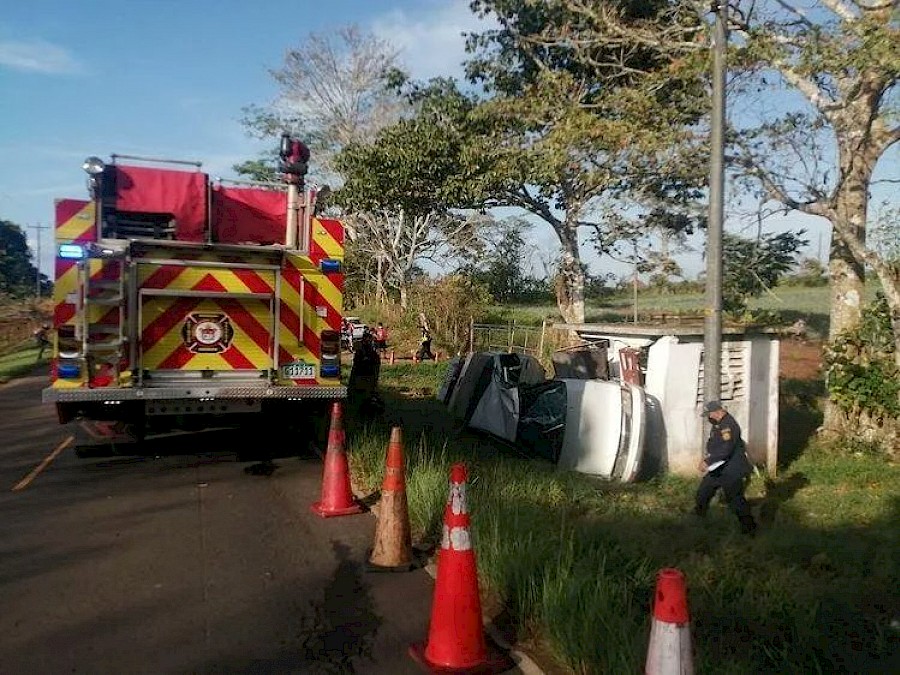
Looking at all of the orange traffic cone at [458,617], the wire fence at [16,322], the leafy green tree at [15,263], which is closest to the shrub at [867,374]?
the orange traffic cone at [458,617]

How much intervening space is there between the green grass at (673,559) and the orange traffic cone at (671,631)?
806 mm

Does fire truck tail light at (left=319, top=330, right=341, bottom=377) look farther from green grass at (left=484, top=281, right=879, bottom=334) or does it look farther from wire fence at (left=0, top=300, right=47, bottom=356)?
wire fence at (left=0, top=300, right=47, bottom=356)

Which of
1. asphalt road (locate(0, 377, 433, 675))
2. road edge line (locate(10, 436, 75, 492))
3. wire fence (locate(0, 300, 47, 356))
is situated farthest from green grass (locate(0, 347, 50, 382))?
asphalt road (locate(0, 377, 433, 675))

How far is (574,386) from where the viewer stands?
1058 cm

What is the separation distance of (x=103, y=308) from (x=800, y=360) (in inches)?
900

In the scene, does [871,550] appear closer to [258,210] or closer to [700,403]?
[700,403]

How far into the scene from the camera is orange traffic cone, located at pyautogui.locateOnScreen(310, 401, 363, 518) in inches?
283

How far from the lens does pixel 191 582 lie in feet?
17.9

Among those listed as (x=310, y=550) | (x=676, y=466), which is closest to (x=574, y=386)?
(x=676, y=466)

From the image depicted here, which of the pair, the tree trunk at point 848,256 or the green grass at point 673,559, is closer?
the green grass at point 673,559

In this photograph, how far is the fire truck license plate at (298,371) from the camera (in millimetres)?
9141

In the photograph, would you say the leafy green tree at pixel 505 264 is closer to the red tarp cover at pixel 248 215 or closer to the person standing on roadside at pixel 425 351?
the person standing on roadside at pixel 425 351

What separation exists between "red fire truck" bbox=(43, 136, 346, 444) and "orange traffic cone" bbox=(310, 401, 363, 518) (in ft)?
5.96

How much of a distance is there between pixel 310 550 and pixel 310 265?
3.84 m
